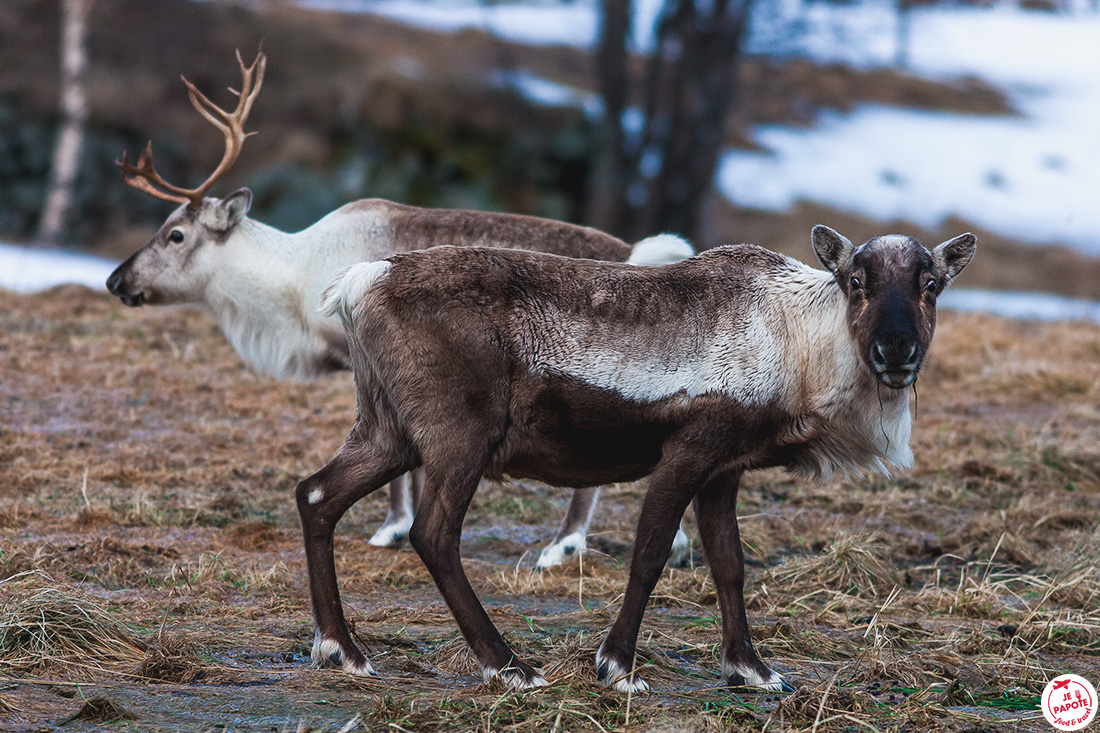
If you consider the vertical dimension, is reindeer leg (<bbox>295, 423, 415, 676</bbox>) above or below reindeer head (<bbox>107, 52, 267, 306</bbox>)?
below

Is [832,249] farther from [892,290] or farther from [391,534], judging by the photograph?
[391,534]

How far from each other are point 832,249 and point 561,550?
234 cm

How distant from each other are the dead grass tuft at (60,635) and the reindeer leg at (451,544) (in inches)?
43.8

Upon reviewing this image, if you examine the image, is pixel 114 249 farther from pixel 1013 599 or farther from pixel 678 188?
pixel 1013 599

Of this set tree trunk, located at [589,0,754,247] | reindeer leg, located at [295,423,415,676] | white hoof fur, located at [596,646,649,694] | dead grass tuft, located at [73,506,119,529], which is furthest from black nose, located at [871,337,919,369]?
tree trunk, located at [589,0,754,247]

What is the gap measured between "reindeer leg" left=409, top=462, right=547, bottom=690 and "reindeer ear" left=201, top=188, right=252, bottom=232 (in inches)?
148

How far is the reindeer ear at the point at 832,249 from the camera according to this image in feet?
15.0

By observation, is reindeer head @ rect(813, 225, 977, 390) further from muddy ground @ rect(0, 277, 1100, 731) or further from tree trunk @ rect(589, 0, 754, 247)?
tree trunk @ rect(589, 0, 754, 247)

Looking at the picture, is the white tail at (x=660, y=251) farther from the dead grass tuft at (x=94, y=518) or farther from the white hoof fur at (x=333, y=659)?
the dead grass tuft at (x=94, y=518)

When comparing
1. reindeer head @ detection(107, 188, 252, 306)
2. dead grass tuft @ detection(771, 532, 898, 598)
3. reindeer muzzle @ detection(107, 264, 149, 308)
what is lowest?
dead grass tuft @ detection(771, 532, 898, 598)

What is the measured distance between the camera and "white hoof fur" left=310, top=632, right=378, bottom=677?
421 centimetres

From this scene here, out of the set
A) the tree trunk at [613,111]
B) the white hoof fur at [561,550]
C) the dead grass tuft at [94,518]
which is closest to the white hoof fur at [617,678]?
the white hoof fur at [561,550]

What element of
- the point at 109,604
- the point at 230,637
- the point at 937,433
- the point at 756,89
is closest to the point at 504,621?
the point at 230,637

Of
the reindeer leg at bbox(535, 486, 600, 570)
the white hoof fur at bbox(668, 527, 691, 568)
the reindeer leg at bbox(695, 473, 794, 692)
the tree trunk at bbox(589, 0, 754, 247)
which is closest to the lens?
the reindeer leg at bbox(695, 473, 794, 692)
